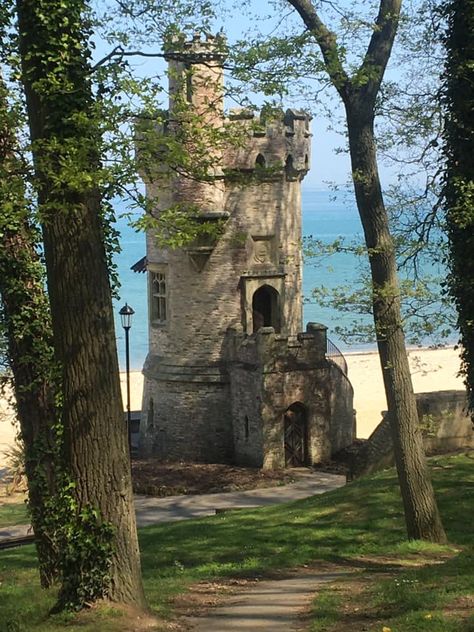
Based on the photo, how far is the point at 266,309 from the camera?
32.6m

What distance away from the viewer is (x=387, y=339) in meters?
14.5

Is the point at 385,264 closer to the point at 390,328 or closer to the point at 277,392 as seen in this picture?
the point at 390,328

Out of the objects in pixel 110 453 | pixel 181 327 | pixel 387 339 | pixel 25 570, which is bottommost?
pixel 25 570

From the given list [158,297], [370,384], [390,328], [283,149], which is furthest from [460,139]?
[370,384]

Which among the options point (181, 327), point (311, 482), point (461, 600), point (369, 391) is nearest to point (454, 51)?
point (461, 600)

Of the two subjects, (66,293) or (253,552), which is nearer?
(66,293)

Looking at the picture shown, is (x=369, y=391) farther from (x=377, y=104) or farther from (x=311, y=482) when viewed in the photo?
(x=377, y=104)

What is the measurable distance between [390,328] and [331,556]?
3461 mm

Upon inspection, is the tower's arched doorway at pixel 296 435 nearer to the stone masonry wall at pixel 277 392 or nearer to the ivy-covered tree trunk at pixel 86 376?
the stone masonry wall at pixel 277 392

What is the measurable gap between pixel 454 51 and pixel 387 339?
439 cm

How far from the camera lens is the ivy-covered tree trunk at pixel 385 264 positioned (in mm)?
14328

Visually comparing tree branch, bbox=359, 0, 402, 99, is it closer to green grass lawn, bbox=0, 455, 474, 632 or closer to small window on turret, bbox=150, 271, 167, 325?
green grass lawn, bbox=0, 455, 474, 632

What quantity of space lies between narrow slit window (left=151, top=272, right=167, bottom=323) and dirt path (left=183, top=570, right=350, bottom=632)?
1958cm

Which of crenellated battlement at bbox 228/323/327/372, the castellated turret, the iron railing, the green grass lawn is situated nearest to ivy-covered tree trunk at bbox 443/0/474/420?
the green grass lawn
